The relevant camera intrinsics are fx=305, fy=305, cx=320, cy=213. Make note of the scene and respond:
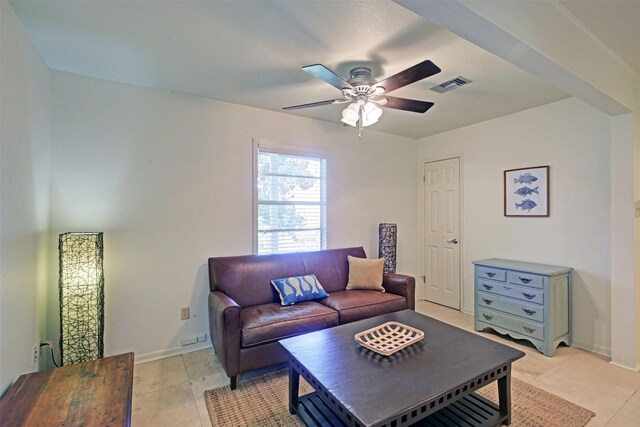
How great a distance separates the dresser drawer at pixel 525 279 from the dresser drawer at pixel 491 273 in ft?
0.20

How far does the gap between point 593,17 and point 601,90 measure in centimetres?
56

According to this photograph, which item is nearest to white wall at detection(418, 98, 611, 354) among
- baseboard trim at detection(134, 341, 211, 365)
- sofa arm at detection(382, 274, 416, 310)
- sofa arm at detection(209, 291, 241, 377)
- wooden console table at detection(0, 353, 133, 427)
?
sofa arm at detection(382, 274, 416, 310)

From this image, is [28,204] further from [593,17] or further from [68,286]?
[593,17]

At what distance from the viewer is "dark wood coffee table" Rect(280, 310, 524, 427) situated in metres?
1.38

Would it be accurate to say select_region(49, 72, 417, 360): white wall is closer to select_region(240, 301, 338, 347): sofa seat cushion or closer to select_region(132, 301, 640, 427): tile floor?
select_region(132, 301, 640, 427): tile floor

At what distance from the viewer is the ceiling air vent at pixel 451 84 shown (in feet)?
8.47

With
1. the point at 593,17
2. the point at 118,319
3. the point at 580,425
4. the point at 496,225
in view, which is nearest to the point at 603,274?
the point at 496,225

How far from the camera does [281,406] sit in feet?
6.79

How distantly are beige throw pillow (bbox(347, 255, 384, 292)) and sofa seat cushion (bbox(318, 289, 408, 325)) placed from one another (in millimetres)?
107

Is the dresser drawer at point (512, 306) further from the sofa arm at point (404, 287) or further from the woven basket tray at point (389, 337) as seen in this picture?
the woven basket tray at point (389, 337)

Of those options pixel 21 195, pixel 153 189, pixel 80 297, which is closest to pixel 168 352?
pixel 80 297

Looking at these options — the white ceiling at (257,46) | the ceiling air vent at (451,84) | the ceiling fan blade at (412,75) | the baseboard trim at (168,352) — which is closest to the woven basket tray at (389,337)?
the ceiling fan blade at (412,75)

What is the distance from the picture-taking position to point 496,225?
12.2 ft

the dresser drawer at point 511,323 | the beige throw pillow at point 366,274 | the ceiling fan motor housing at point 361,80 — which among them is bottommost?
the dresser drawer at point 511,323
